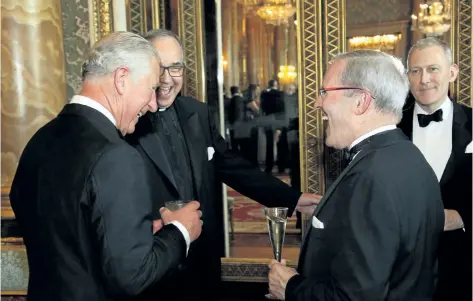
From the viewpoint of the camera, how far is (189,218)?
196cm

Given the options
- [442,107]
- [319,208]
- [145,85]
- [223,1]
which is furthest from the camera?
[223,1]

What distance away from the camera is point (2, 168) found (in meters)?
3.86

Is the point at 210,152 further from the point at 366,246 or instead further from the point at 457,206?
the point at 366,246

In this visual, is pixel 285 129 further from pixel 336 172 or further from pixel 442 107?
pixel 442 107

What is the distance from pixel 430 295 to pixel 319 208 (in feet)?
1.45

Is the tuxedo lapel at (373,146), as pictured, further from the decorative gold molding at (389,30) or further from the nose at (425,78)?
the decorative gold molding at (389,30)

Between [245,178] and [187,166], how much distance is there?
0.49 metres

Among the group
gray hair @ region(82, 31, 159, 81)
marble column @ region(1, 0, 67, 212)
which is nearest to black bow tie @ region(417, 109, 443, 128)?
gray hair @ region(82, 31, 159, 81)

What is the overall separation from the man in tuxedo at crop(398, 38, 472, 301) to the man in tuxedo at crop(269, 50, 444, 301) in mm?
1149

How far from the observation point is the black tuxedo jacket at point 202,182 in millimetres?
2580

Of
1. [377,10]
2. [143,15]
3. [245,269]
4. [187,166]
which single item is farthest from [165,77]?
[245,269]

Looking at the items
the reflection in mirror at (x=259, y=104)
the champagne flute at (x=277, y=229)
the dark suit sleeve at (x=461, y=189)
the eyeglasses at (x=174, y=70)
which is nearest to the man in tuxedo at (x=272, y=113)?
the reflection in mirror at (x=259, y=104)

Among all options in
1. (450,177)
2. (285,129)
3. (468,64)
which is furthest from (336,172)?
(450,177)

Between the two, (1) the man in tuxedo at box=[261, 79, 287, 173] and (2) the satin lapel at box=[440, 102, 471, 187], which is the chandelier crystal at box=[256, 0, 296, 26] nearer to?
(1) the man in tuxedo at box=[261, 79, 287, 173]
